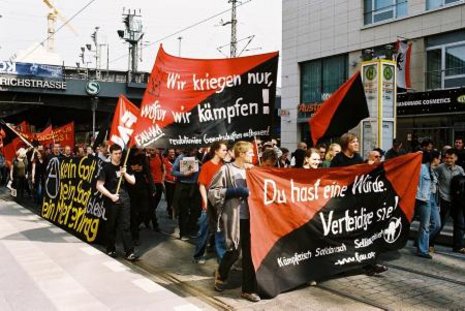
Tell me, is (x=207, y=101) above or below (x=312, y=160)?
above

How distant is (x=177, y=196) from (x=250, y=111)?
320 cm

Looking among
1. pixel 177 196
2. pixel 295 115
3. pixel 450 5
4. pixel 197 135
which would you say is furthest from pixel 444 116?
pixel 197 135

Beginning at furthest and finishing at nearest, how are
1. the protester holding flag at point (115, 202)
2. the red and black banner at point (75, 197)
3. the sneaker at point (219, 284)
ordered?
the red and black banner at point (75, 197) → the protester holding flag at point (115, 202) → the sneaker at point (219, 284)

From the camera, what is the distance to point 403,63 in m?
19.7

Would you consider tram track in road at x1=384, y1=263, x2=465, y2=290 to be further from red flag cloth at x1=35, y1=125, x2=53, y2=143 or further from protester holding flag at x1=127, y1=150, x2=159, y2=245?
red flag cloth at x1=35, y1=125, x2=53, y2=143

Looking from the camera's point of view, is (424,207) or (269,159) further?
(424,207)

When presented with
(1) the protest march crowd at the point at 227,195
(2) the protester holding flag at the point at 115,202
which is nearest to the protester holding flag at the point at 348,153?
(1) the protest march crowd at the point at 227,195

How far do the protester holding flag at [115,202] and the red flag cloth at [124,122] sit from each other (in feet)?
2.27

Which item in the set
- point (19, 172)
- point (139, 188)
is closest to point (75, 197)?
point (139, 188)

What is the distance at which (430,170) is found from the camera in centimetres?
778

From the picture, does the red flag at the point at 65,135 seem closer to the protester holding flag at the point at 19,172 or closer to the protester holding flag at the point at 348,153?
the protester holding flag at the point at 19,172

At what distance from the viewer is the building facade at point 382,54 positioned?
18.5 metres

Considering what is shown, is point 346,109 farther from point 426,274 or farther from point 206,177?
point 426,274

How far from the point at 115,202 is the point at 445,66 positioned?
1577 centimetres
